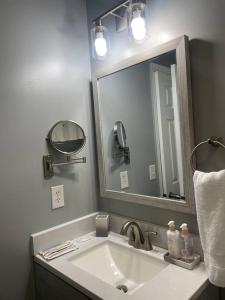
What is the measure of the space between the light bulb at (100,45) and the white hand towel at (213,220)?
904mm

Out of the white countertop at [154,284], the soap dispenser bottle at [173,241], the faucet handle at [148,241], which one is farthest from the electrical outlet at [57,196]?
the soap dispenser bottle at [173,241]

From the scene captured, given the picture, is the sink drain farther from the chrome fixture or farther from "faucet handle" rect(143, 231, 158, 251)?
the chrome fixture

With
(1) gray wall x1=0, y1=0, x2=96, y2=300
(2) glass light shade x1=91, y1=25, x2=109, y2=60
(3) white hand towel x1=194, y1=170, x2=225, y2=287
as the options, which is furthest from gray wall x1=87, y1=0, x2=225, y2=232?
(1) gray wall x1=0, y1=0, x2=96, y2=300

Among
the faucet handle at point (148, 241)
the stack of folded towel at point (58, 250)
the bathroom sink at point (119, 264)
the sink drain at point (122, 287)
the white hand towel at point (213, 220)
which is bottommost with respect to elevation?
the sink drain at point (122, 287)

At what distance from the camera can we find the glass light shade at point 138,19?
1188 millimetres

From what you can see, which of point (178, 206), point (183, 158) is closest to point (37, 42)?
point (183, 158)

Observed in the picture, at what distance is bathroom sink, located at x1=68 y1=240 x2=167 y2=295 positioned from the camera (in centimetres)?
120

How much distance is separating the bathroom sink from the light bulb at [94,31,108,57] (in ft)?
3.65

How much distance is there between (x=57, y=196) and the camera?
139 cm

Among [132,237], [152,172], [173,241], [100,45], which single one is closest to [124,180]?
[152,172]

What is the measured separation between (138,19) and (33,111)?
0.73m

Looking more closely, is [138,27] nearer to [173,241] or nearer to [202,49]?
[202,49]

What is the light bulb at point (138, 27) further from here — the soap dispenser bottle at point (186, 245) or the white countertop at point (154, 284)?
the white countertop at point (154, 284)

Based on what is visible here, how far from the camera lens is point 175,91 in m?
1.15
